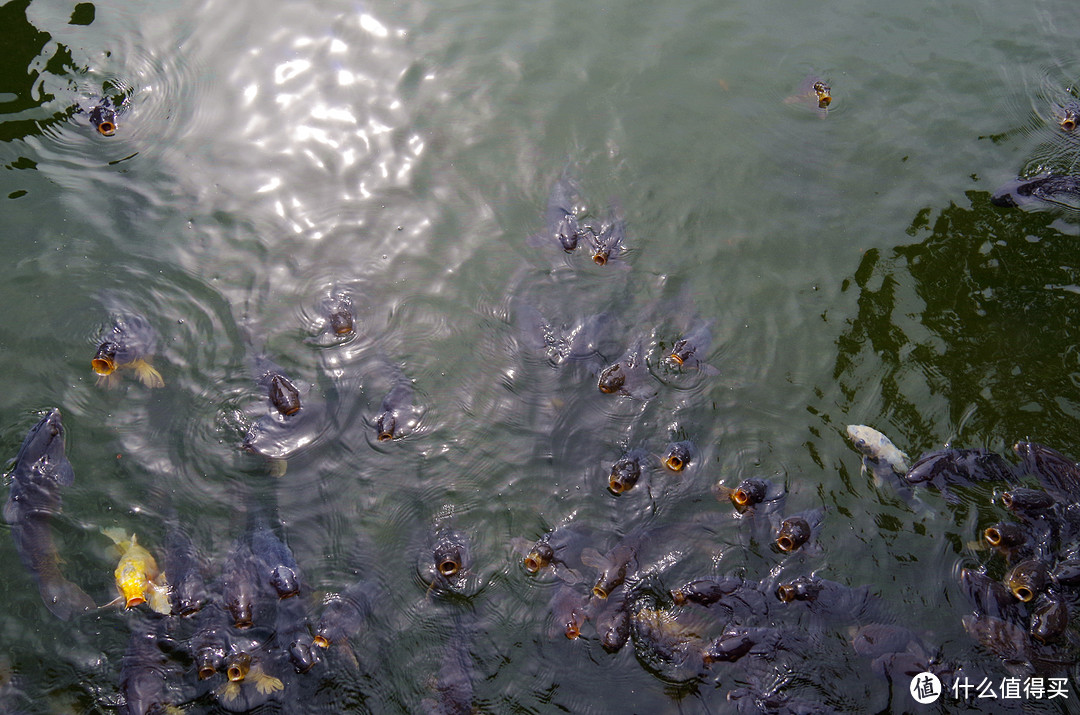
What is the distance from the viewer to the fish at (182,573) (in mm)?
4723

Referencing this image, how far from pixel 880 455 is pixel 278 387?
4753mm

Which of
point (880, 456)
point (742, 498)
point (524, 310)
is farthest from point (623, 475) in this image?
point (880, 456)

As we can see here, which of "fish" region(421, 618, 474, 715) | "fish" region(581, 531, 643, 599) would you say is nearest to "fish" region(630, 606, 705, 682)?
"fish" region(581, 531, 643, 599)

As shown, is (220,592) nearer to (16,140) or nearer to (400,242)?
(400,242)

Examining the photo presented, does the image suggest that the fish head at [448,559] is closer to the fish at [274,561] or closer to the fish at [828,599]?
the fish at [274,561]

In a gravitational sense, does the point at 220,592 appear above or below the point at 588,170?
below

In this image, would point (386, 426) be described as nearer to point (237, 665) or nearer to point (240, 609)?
point (240, 609)

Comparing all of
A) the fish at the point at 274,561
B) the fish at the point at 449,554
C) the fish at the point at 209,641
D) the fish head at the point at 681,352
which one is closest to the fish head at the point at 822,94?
the fish head at the point at 681,352

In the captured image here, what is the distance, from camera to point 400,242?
628cm

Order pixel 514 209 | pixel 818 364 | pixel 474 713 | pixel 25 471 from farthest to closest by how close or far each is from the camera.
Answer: pixel 514 209 < pixel 818 364 < pixel 25 471 < pixel 474 713

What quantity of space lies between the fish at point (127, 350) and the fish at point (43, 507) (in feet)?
1.65

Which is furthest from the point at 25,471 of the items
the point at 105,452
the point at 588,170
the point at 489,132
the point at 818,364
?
the point at 818,364

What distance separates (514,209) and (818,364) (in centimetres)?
304

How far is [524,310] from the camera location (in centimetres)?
597
